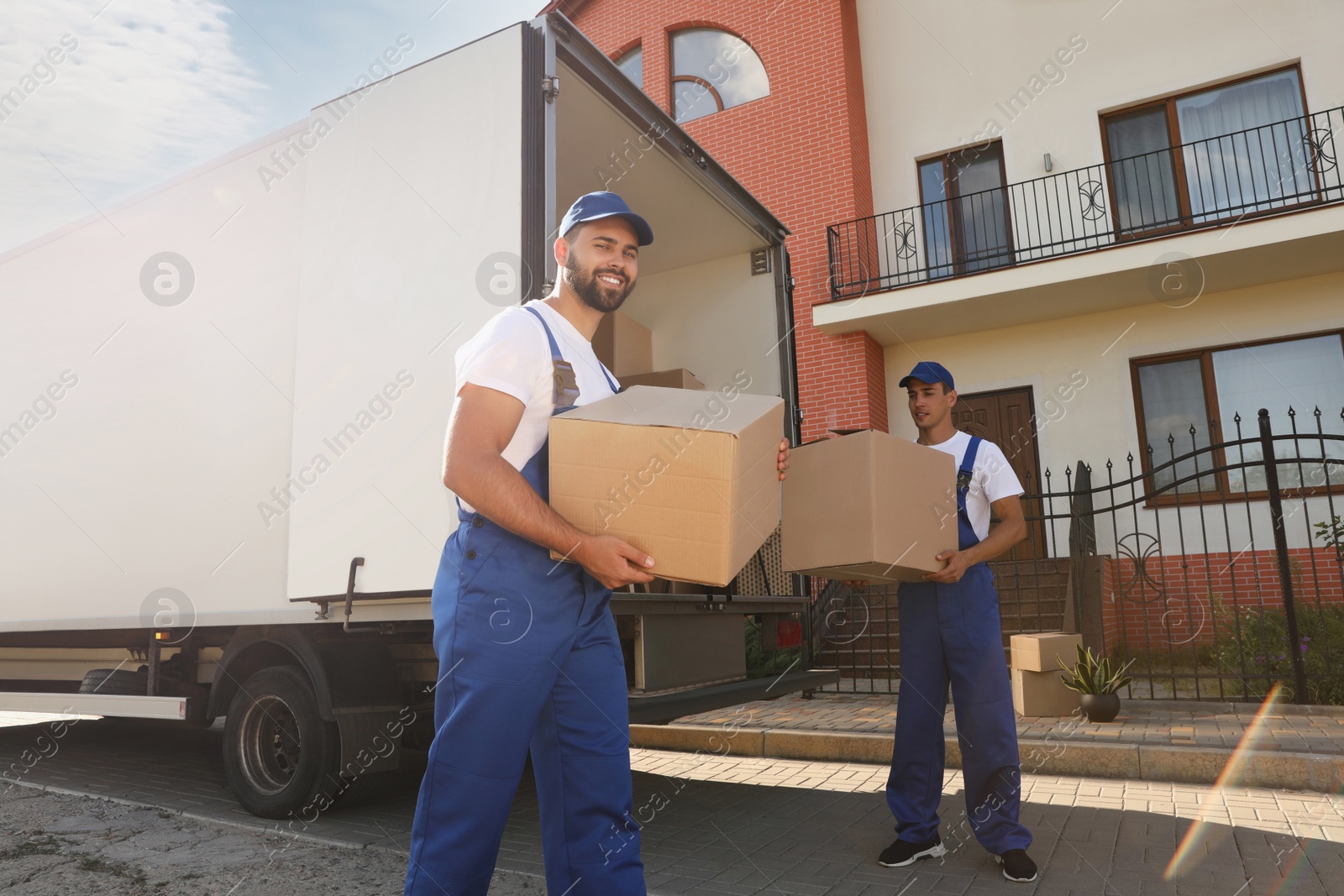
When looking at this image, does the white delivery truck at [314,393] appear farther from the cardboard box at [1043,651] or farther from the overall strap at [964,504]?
the cardboard box at [1043,651]

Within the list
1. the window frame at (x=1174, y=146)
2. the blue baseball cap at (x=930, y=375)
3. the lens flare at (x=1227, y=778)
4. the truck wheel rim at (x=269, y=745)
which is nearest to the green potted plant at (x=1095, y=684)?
A: the lens flare at (x=1227, y=778)

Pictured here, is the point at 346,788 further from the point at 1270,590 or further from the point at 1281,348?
the point at 1281,348

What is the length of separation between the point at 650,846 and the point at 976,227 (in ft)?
33.6

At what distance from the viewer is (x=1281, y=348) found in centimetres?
1042

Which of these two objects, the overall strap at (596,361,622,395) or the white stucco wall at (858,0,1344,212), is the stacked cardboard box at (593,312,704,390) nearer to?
the overall strap at (596,361,622,395)

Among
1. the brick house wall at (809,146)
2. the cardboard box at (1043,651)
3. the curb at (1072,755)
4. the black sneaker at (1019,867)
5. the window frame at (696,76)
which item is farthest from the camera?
the window frame at (696,76)

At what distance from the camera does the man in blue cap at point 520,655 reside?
1904mm

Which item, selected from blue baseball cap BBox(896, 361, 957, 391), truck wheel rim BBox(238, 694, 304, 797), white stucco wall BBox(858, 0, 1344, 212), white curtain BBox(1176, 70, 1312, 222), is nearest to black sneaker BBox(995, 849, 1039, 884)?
blue baseball cap BBox(896, 361, 957, 391)

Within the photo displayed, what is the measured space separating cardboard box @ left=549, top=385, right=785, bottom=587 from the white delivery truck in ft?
4.92

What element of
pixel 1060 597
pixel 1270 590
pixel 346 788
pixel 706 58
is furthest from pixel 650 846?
pixel 706 58

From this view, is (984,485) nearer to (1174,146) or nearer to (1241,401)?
(1241,401)

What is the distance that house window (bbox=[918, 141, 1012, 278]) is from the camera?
38.9 feet

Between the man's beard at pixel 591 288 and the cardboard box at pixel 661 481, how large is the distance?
1.17 ft

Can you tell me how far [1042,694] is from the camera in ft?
21.2
